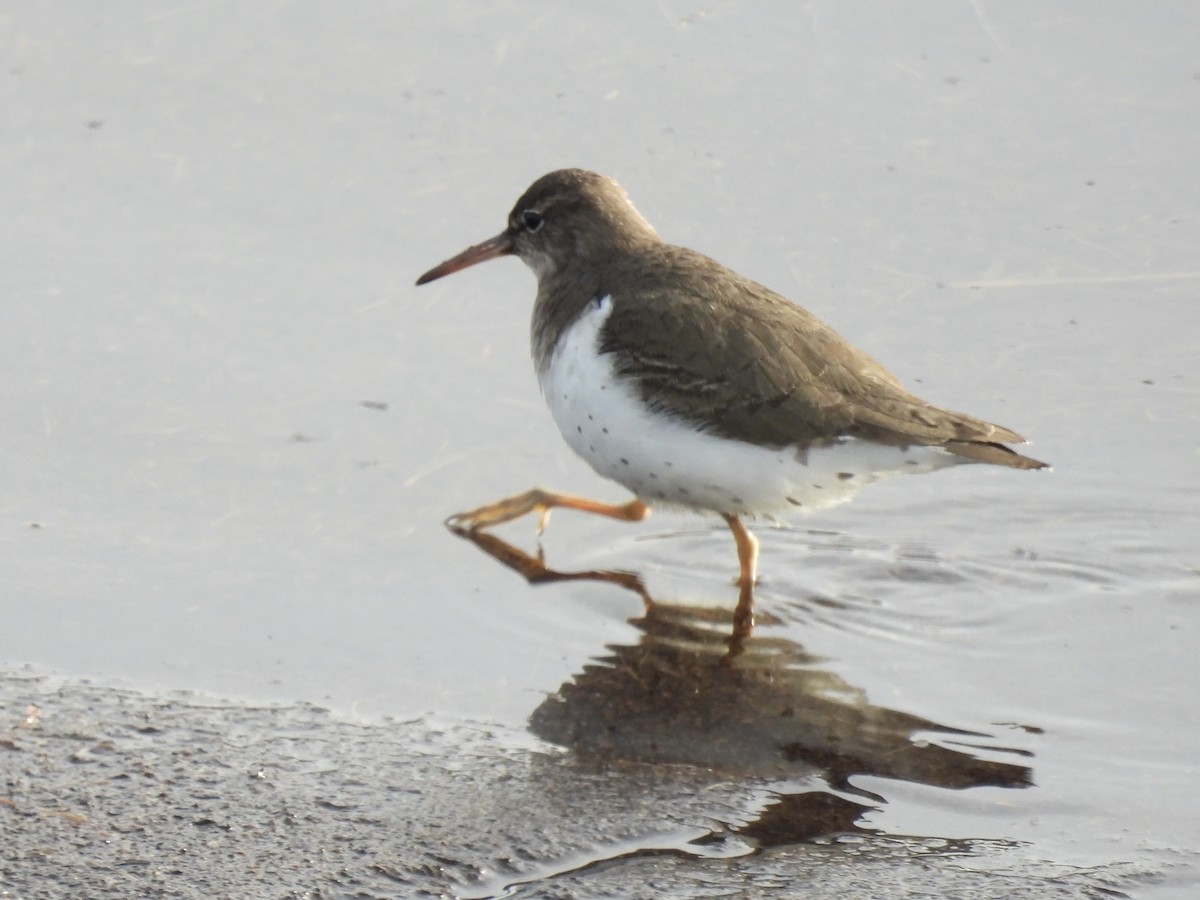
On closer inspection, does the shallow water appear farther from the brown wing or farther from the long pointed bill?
the brown wing

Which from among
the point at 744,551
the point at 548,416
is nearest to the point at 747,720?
the point at 744,551

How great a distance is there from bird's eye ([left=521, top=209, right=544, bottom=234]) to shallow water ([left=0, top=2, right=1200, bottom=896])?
607mm

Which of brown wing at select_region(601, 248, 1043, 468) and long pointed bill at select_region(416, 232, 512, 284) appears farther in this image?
long pointed bill at select_region(416, 232, 512, 284)

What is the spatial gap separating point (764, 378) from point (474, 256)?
1741 millimetres

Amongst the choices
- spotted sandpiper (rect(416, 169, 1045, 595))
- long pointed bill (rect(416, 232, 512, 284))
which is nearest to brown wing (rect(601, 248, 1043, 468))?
spotted sandpiper (rect(416, 169, 1045, 595))

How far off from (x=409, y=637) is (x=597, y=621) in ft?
2.07

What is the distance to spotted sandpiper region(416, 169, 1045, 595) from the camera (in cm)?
566

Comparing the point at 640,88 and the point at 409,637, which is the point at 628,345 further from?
the point at 640,88

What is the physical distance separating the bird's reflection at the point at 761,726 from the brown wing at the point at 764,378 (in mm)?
688

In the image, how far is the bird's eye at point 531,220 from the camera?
6.75m

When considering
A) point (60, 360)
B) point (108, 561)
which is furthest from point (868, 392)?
point (60, 360)

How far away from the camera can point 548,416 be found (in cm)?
688

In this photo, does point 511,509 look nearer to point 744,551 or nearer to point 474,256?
point 744,551

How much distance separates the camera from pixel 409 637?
5.36 meters
